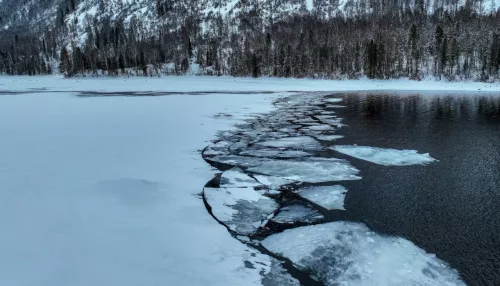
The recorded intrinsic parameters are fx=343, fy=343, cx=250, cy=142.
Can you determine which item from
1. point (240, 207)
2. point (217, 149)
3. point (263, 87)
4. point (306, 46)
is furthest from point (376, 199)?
point (306, 46)

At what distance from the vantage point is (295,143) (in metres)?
13.9

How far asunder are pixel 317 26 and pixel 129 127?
12706 cm

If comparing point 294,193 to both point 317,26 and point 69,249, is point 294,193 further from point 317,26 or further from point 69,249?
point 317,26

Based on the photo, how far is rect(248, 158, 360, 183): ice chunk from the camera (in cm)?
964

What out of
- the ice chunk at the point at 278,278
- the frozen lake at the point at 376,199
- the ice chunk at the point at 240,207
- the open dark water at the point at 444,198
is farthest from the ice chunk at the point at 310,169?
the ice chunk at the point at 278,278

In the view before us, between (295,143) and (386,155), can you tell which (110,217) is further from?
(386,155)

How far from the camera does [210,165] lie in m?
10.6

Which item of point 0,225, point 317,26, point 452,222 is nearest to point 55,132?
point 0,225

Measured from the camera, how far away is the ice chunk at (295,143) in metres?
13.3

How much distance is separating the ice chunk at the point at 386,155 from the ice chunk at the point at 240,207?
5.08 meters

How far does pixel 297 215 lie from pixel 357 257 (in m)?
1.81

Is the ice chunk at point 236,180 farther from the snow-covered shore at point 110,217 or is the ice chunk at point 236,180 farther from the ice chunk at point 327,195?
the ice chunk at point 327,195

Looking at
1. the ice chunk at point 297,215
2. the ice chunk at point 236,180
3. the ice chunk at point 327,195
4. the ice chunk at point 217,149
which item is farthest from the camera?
the ice chunk at point 217,149

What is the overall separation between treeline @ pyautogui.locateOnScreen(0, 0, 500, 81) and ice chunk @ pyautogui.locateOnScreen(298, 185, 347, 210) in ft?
242
